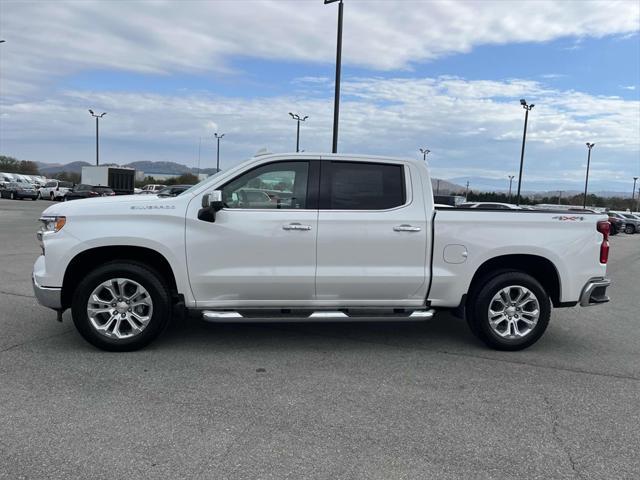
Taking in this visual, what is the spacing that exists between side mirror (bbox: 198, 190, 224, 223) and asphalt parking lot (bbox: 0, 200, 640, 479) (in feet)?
4.26

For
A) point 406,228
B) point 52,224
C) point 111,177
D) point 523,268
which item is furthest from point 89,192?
point 523,268

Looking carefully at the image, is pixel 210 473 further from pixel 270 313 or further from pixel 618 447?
pixel 618 447

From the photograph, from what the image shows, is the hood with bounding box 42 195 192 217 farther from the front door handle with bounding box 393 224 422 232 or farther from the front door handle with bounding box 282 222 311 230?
the front door handle with bounding box 393 224 422 232

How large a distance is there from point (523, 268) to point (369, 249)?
5.75 ft

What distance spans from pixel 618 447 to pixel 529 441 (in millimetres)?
555

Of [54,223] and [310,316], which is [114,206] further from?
[310,316]

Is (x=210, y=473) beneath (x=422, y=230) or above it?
beneath

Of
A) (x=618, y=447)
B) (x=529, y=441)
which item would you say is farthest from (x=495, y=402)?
(x=618, y=447)

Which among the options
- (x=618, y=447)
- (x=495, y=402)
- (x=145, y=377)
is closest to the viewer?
(x=618, y=447)

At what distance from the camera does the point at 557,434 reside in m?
3.68

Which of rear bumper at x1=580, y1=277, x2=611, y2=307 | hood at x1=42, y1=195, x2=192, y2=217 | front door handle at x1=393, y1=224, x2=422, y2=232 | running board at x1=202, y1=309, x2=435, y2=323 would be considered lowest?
running board at x1=202, y1=309, x2=435, y2=323

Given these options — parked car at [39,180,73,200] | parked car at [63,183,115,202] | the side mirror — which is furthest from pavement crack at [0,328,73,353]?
parked car at [39,180,73,200]

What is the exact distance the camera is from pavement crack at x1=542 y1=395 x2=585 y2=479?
3225 millimetres

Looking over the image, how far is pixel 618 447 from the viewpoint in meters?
3.50
